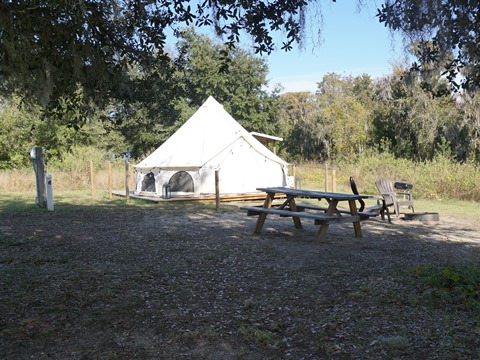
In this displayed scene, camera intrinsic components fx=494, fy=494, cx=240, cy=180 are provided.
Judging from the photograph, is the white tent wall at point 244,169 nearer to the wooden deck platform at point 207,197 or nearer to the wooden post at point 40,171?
the wooden deck platform at point 207,197

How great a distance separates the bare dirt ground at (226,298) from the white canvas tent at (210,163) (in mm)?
8765

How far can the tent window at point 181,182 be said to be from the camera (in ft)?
58.0

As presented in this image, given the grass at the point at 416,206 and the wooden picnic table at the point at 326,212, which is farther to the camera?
the grass at the point at 416,206

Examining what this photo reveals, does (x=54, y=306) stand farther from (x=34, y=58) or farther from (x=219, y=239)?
(x=219, y=239)

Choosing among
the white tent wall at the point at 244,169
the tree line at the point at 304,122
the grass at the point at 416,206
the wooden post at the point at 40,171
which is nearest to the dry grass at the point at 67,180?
the tree line at the point at 304,122

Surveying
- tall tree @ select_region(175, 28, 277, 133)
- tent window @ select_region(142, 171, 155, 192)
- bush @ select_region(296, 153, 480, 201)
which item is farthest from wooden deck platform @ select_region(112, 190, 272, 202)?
tall tree @ select_region(175, 28, 277, 133)

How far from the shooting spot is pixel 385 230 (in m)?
9.88

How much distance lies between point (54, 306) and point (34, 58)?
8.91 ft

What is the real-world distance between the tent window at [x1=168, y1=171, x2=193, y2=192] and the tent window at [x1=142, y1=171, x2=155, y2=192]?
1093 millimetres

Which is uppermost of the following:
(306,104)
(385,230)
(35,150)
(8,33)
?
(306,104)

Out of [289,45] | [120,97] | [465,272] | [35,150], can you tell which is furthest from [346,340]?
[35,150]

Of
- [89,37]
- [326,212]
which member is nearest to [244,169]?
[326,212]

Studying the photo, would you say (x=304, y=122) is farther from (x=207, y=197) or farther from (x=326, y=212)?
(x=326, y=212)

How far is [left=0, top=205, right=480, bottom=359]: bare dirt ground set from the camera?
11.6 ft
